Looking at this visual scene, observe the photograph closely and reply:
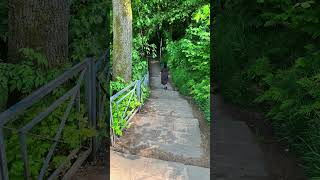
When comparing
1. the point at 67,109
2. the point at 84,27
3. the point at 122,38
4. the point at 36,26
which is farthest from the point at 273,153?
the point at 122,38

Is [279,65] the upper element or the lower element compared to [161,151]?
upper

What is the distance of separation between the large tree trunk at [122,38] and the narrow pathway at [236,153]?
495cm

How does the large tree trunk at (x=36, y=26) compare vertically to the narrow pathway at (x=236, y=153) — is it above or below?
above

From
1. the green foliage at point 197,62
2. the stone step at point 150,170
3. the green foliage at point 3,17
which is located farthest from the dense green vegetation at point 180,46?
the green foliage at point 3,17

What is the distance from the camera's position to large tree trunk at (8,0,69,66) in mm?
4336

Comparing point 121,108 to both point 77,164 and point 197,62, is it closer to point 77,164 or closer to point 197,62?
point 77,164

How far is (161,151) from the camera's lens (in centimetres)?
693

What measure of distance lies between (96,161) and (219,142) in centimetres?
218

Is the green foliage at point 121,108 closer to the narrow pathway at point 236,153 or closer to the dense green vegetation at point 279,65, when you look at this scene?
the narrow pathway at point 236,153

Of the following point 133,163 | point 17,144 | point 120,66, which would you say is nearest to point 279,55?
point 133,163

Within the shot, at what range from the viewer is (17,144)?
3348mm

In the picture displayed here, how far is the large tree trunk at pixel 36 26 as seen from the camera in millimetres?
4336

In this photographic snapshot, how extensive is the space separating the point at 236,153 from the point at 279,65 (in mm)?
2073

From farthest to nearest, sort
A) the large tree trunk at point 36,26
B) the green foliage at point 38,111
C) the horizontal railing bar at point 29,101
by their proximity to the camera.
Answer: the large tree trunk at point 36,26 < the green foliage at point 38,111 < the horizontal railing bar at point 29,101
